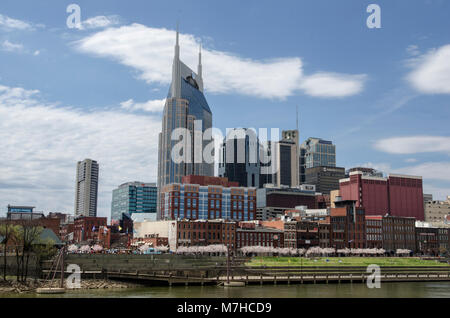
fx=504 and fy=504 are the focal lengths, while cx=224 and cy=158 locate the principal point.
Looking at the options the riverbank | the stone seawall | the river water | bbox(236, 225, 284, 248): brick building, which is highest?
bbox(236, 225, 284, 248): brick building

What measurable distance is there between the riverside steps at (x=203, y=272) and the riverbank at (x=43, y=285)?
11.8 ft

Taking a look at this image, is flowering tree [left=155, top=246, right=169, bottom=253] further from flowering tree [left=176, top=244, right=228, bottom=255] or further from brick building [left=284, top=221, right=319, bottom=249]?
brick building [left=284, top=221, right=319, bottom=249]

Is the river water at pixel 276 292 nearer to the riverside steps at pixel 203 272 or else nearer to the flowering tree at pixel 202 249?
the riverside steps at pixel 203 272

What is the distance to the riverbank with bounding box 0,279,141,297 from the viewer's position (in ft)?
287

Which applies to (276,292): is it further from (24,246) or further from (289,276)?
(24,246)

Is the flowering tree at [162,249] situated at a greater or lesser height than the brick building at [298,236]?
lesser

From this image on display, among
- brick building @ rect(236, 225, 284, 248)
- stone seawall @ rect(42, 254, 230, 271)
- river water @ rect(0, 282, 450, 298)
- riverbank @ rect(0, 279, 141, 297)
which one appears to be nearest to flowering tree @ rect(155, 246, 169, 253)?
brick building @ rect(236, 225, 284, 248)

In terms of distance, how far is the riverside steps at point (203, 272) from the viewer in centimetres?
10400

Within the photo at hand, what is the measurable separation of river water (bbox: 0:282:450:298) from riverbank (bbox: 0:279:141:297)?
3300 mm

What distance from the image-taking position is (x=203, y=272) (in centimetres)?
11200

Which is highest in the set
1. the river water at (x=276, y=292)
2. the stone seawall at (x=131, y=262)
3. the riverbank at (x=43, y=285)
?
the stone seawall at (x=131, y=262)

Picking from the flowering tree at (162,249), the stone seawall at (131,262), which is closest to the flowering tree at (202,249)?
the flowering tree at (162,249)

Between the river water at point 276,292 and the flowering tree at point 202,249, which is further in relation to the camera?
the flowering tree at point 202,249
